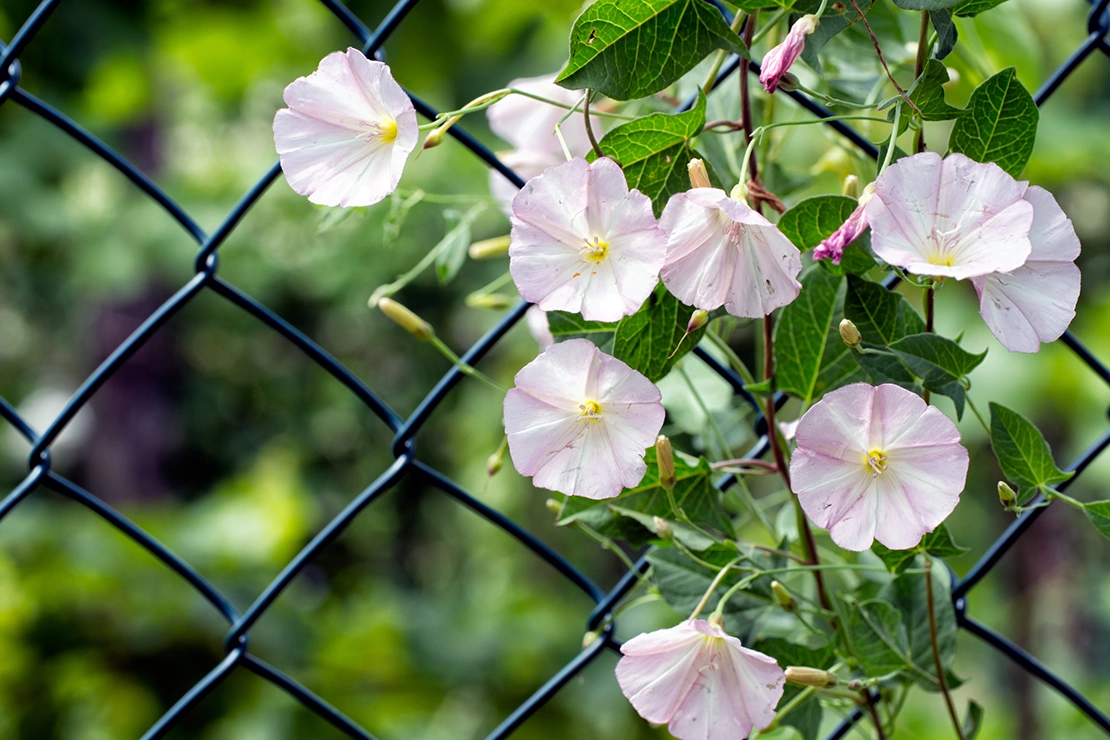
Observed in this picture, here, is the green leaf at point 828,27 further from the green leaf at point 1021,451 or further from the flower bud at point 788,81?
the green leaf at point 1021,451

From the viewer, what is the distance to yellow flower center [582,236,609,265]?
351mm

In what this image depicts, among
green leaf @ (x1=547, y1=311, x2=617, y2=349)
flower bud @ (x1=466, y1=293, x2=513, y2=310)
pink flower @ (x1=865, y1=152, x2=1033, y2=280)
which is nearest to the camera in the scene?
pink flower @ (x1=865, y1=152, x2=1033, y2=280)

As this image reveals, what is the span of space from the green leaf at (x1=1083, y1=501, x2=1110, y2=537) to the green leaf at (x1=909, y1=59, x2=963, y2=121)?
0.56ft

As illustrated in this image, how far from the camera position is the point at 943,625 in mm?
493

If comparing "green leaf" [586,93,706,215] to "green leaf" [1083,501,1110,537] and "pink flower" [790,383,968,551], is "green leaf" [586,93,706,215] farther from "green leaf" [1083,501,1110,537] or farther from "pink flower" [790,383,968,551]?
"green leaf" [1083,501,1110,537]

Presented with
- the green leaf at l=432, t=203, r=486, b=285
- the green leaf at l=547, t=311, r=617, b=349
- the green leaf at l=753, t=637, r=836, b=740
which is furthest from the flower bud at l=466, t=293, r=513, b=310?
the green leaf at l=753, t=637, r=836, b=740

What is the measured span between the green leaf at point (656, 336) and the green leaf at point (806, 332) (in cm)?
6

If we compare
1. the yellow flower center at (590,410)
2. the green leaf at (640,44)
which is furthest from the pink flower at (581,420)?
the green leaf at (640,44)

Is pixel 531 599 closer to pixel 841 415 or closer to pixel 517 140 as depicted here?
pixel 517 140

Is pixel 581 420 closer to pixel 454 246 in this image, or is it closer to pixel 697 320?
pixel 697 320

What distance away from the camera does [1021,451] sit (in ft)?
1.32

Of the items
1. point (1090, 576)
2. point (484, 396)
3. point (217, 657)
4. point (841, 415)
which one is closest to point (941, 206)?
point (841, 415)

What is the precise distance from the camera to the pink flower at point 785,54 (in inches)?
13.5

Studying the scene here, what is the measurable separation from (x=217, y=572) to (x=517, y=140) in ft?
5.55
